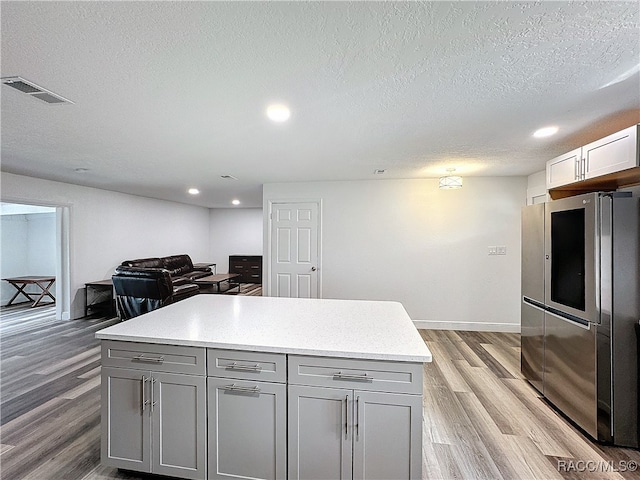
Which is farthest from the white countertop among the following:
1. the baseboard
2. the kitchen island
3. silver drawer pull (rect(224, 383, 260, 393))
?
the baseboard

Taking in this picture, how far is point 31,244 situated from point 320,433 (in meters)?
8.72

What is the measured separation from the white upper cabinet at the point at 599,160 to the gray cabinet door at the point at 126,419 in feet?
11.0

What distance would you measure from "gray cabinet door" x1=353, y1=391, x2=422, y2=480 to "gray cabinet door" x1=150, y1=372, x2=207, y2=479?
0.86m

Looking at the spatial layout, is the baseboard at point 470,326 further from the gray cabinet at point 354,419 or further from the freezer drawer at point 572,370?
the gray cabinet at point 354,419

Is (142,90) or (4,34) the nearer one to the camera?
(4,34)

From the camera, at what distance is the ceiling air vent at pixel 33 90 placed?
175 cm

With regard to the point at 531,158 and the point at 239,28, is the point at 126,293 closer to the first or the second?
the point at 239,28

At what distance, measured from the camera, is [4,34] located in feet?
4.43

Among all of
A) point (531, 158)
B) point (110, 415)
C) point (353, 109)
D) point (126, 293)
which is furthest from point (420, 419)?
point (126, 293)

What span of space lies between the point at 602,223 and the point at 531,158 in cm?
177

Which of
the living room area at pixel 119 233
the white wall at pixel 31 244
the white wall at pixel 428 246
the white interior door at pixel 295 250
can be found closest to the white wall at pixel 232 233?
the living room area at pixel 119 233

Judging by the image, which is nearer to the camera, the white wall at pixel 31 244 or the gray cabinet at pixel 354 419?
the gray cabinet at pixel 354 419

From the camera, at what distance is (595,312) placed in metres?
2.12

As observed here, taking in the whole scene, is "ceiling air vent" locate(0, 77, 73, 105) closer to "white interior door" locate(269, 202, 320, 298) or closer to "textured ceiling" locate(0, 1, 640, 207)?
"textured ceiling" locate(0, 1, 640, 207)
